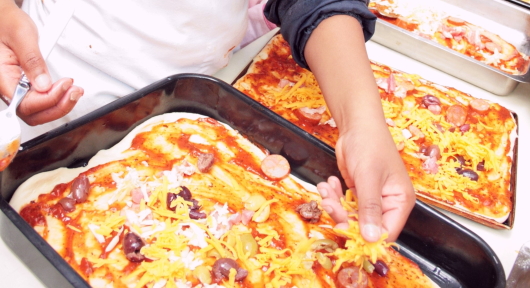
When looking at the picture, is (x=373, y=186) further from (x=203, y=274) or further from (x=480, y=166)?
(x=480, y=166)

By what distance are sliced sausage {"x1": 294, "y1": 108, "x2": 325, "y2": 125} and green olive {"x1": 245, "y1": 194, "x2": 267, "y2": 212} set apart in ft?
1.86

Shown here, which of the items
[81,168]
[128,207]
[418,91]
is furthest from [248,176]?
[418,91]

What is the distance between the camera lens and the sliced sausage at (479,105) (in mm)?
2178

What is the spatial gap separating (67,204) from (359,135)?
35.5 inches

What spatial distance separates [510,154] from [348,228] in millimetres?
1127

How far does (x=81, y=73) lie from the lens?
1.83 m

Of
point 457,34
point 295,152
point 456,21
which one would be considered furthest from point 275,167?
point 456,21

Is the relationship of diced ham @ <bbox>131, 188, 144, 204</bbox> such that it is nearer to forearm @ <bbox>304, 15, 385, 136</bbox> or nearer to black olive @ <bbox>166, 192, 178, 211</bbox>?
black olive @ <bbox>166, 192, 178, 211</bbox>

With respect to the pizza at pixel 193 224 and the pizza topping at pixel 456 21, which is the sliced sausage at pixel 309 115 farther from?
the pizza topping at pixel 456 21

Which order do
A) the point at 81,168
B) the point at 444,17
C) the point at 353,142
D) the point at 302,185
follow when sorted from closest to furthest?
the point at 353,142, the point at 81,168, the point at 302,185, the point at 444,17

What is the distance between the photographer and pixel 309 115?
204cm

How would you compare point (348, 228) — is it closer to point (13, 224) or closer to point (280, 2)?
point (13, 224)

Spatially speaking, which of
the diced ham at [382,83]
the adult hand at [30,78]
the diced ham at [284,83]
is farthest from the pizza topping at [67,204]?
the diced ham at [382,83]

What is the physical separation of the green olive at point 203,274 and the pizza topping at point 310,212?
0.38 m
